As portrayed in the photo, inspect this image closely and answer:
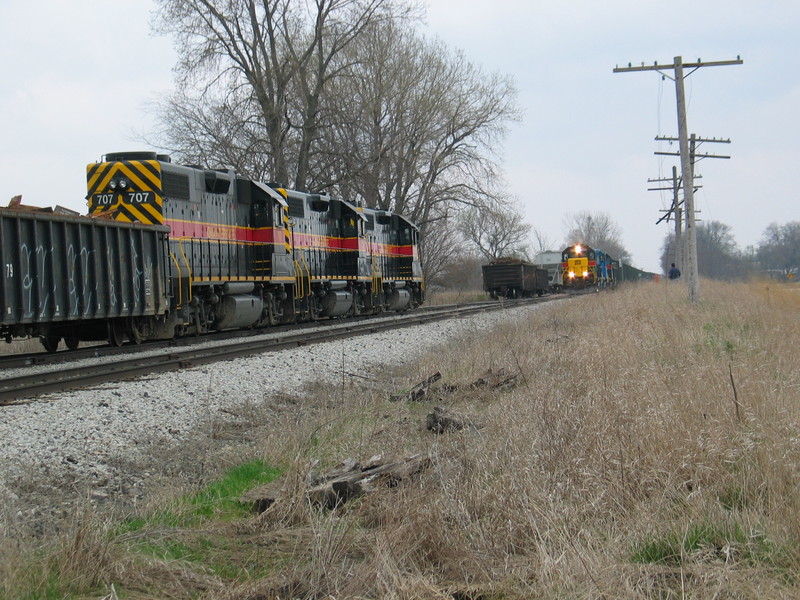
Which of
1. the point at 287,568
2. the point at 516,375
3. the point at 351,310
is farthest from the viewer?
the point at 351,310

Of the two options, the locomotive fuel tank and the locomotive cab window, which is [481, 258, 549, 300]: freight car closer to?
the locomotive cab window

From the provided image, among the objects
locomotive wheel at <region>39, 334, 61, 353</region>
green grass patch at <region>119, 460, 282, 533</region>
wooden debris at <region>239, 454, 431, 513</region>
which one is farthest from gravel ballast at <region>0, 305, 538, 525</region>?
locomotive wheel at <region>39, 334, 61, 353</region>

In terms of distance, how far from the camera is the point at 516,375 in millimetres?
8516

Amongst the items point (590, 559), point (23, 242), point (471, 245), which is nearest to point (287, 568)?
point (590, 559)

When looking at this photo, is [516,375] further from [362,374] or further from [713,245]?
[713,245]

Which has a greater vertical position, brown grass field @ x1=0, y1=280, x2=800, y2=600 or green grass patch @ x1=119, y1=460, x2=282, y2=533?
brown grass field @ x1=0, y1=280, x2=800, y2=600

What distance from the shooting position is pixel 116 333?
44.0 feet

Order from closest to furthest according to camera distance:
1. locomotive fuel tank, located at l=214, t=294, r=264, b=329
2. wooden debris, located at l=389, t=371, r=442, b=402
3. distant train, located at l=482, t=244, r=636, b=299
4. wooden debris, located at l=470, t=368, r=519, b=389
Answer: wooden debris, located at l=389, t=371, r=442, b=402 → wooden debris, located at l=470, t=368, r=519, b=389 → locomotive fuel tank, located at l=214, t=294, r=264, b=329 → distant train, located at l=482, t=244, r=636, b=299

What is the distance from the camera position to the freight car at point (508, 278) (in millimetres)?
39562

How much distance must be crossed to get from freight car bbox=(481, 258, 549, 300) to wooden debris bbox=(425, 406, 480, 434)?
110ft

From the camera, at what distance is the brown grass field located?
3.13 meters

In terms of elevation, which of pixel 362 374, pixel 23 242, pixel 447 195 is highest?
pixel 447 195

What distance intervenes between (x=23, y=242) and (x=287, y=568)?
8.55 meters

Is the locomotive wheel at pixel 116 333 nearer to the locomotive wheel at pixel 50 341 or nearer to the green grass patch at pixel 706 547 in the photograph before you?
the locomotive wheel at pixel 50 341
